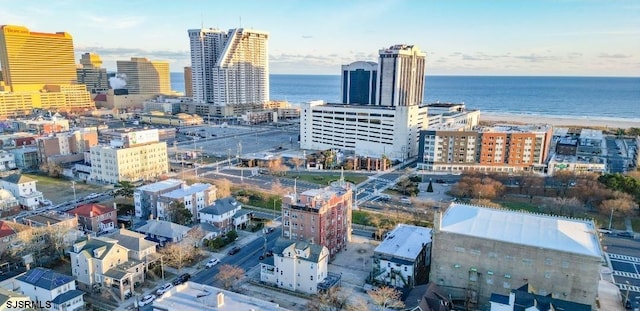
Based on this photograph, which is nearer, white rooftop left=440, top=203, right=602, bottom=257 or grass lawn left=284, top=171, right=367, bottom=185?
white rooftop left=440, top=203, right=602, bottom=257

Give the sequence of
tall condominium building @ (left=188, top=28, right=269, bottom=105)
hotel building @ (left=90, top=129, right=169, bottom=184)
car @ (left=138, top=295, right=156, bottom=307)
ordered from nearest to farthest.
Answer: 1. car @ (left=138, top=295, right=156, bottom=307)
2. hotel building @ (left=90, top=129, right=169, bottom=184)
3. tall condominium building @ (left=188, top=28, right=269, bottom=105)

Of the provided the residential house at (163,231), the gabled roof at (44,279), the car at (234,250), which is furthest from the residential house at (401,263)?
the gabled roof at (44,279)

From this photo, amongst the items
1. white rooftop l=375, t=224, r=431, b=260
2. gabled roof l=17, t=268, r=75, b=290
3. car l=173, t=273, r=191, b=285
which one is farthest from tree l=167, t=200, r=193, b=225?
white rooftop l=375, t=224, r=431, b=260

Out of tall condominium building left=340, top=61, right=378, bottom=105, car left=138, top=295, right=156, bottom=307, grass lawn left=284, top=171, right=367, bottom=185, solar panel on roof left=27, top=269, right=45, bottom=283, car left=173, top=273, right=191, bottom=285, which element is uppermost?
tall condominium building left=340, top=61, right=378, bottom=105

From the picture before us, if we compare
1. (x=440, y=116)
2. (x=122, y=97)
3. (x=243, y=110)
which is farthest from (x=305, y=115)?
(x=122, y=97)

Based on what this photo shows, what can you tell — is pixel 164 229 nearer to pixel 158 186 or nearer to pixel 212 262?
pixel 212 262

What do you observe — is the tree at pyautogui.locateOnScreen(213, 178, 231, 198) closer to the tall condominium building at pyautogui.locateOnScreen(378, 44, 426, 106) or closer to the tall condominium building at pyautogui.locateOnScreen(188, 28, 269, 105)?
the tall condominium building at pyautogui.locateOnScreen(378, 44, 426, 106)
